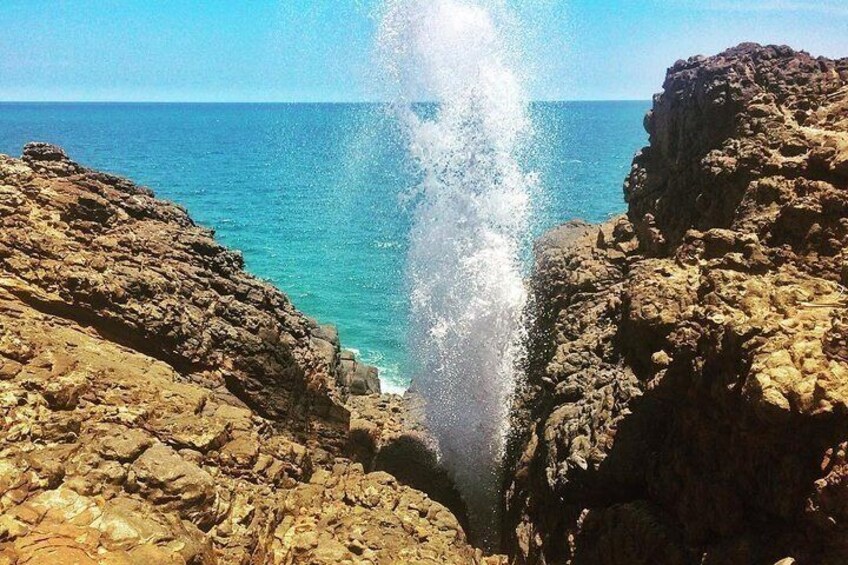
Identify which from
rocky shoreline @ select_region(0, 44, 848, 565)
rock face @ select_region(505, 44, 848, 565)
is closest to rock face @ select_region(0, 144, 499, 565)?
rocky shoreline @ select_region(0, 44, 848, 565)

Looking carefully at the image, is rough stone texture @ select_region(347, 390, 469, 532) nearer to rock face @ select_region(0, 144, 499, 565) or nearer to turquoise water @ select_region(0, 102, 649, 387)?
rock face @ select_region(0, 144, 499, 565)

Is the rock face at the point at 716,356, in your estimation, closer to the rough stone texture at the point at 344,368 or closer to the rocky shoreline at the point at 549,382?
the rocky shoreline at the point at 549,382

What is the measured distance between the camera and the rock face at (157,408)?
732cm

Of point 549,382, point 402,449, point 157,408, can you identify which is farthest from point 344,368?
point 157,408

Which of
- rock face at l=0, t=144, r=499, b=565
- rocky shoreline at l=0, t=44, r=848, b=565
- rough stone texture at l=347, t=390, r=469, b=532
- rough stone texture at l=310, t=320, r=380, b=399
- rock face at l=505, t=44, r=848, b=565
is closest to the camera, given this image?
rock face at l=505, t=44, r=848, b=565

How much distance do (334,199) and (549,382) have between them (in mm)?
54950

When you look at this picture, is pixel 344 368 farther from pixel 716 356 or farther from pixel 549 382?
pixel 716 356

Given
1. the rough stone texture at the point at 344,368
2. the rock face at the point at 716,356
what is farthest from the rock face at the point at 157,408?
the rough stone texture at the point at 344,368

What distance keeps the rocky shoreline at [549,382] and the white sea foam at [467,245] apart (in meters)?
2.35

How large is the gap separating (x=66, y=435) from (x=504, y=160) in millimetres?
26247

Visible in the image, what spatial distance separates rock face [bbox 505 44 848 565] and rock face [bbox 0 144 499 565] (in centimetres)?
314

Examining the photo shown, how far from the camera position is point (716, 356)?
319 inches

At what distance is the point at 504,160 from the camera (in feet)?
103

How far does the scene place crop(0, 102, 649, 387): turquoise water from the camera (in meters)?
37.7
